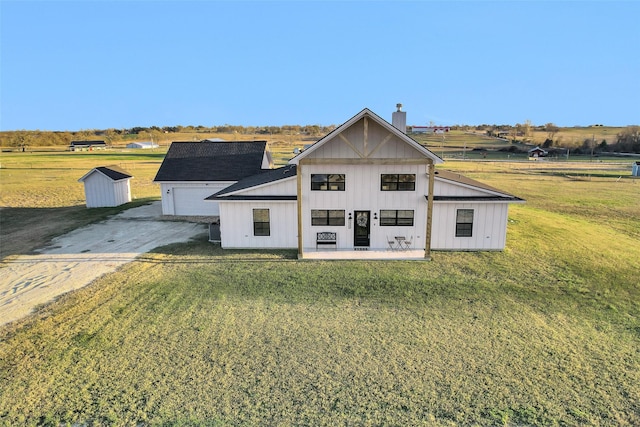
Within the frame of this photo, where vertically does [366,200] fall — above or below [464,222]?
above

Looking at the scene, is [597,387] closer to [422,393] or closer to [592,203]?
[422,393]

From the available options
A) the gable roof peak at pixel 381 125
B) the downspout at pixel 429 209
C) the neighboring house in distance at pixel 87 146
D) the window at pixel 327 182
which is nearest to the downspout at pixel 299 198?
the gable roof peak at pixel 381 125

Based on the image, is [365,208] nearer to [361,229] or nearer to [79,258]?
[361,229]

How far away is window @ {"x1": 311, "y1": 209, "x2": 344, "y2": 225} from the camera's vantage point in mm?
17688

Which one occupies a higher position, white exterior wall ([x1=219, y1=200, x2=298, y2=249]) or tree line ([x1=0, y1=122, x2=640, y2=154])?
tree line ([x1=0, y1=122, x2=640, y2=154])

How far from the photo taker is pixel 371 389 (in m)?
7.95

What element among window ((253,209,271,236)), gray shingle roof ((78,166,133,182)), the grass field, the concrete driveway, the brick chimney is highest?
the brick chimney

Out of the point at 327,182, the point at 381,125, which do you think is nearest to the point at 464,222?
the point at 381,125

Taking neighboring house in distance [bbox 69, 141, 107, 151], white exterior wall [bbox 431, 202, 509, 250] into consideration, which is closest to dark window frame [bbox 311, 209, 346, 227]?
white exterior wall [bbox 431, 202, 509, 250]

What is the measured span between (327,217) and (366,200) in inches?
79.4

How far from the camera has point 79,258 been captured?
16.9 meters

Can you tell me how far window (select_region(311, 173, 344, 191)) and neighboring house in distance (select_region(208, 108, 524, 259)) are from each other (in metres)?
0.05

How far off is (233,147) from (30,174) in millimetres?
41057

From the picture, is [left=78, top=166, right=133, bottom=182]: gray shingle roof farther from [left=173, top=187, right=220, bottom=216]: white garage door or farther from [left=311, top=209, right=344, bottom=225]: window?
[left=311, top=209, right=344, bottom=225]: window
